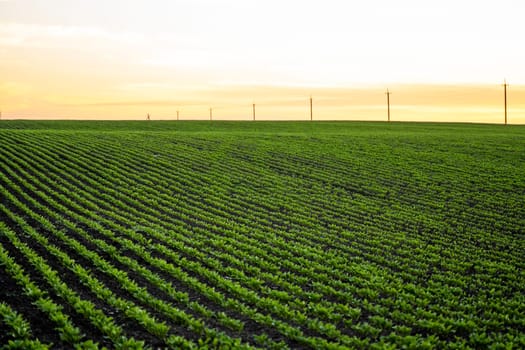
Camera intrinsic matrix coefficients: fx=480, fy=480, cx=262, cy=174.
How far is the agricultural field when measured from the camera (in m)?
9.31

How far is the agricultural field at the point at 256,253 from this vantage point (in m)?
9.31

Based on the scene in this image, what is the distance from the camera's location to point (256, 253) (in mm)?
14117

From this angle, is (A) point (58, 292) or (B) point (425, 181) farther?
(B) point (425, 181)

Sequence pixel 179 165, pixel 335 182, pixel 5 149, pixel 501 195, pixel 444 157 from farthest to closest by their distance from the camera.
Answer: pixel 444 157
pixel 5 149
pixel 179 165
pixel 335 182
pixel 501 195

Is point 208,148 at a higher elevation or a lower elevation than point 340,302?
higher

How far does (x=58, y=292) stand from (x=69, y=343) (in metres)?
2.23

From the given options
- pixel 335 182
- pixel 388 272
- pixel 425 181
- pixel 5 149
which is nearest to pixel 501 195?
pixel 425 181

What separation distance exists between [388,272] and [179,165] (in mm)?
17505

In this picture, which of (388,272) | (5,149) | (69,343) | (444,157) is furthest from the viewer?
(444,157)

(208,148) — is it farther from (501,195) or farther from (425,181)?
(501,195)

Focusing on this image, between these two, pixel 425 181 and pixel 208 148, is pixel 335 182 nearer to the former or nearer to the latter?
pixel 425 181

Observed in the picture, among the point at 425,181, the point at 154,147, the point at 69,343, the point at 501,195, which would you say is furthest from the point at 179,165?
the point at 69,343

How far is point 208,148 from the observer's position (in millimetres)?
34719

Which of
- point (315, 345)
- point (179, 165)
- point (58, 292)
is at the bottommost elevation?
point (315, 345)
